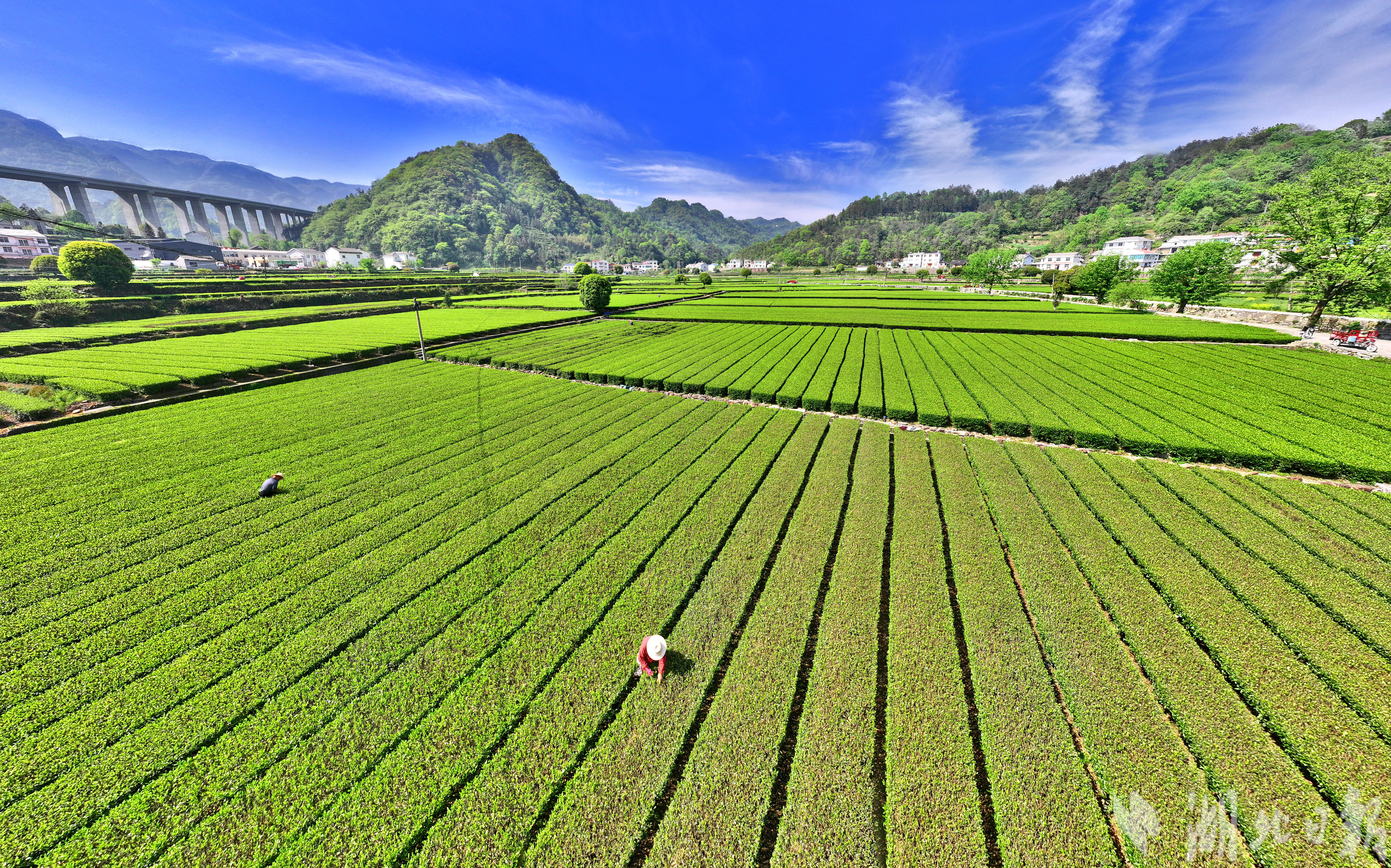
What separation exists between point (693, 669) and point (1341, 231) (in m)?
55.9

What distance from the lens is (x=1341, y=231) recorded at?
30.9 metres

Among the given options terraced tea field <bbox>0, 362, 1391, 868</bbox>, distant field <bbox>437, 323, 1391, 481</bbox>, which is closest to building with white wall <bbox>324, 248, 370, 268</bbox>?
distant field <bbox>437, 323, 1391, 481</bbox>

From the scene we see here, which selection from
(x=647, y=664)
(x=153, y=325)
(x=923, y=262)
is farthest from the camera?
(x=923, y=262)

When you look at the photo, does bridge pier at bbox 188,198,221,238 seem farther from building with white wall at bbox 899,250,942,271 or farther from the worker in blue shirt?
building with white wall at bbox 899,250,942,271

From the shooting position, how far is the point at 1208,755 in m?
5.75

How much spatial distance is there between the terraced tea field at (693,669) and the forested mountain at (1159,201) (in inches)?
6555

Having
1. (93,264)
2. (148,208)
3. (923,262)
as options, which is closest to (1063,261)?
(923,262)

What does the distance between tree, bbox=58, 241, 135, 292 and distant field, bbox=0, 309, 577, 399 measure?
2415 centimetres

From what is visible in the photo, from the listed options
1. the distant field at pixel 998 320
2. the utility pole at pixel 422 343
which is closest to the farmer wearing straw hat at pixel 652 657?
the utility pole at pixel 422 343

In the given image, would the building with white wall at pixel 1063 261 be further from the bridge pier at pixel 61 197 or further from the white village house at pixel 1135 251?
the bridge pier at pixel 61 197

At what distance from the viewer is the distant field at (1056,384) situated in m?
14.5

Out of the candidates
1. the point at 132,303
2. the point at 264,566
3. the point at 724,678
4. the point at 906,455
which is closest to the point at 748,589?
the point at 724,678

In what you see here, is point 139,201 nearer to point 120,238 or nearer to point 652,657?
point 120,238

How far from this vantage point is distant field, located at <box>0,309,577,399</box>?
802 inches
